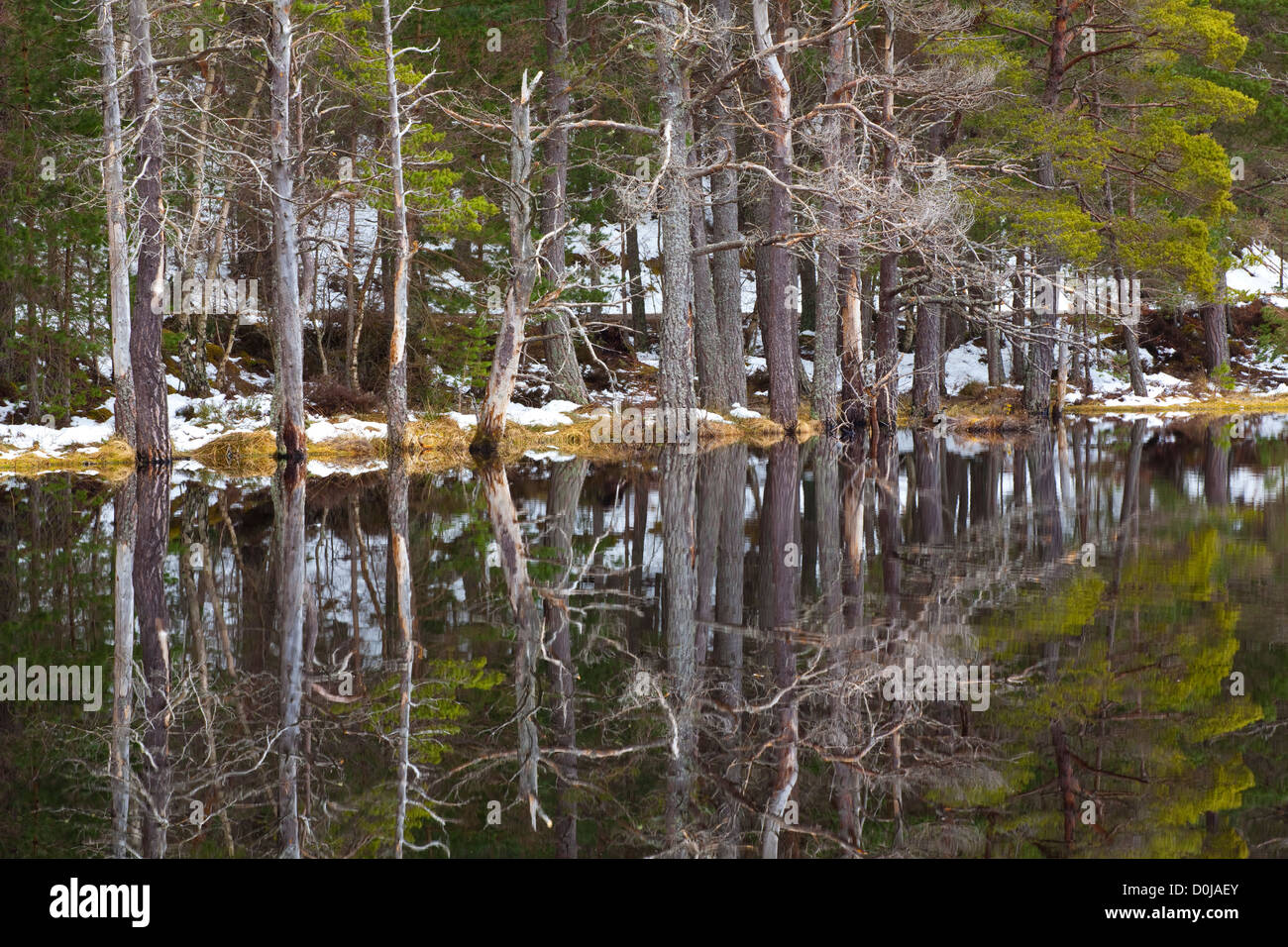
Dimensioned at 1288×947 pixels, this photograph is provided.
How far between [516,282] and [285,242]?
374 cm

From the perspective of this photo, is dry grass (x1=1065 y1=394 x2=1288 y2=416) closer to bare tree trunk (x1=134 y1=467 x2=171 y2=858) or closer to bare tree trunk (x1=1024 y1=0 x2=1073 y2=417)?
bare tree trunk (x1=1024 y1=0 x2=1073 y2=417)

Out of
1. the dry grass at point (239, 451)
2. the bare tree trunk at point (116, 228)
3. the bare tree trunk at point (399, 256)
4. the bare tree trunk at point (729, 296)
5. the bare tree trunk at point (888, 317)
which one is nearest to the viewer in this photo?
the bare tree trunk at point (116, 228)

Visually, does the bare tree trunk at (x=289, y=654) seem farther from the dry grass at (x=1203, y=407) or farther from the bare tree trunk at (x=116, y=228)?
the dry grass at (x=1203, y=407)

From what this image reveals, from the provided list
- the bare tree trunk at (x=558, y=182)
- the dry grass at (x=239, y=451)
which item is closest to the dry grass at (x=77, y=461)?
the dry grass at (x=239, y=451)

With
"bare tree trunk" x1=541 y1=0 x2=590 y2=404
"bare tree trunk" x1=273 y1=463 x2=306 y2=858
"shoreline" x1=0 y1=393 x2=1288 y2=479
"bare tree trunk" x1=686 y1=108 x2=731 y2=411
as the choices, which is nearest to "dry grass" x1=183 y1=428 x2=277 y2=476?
"shoreline" x1=0 y1=393 x2=1288 y2=479

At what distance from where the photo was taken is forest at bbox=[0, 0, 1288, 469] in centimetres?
1953

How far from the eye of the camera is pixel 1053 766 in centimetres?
459

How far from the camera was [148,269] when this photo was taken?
1828cm

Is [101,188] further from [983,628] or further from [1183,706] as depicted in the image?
[1183,706]

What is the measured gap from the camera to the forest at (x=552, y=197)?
64.1ft

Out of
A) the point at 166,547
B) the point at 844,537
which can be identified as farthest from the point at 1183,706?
the point at 166,547

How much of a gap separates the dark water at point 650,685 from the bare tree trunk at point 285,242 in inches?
274

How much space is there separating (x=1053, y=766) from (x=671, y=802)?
57.3 inches
